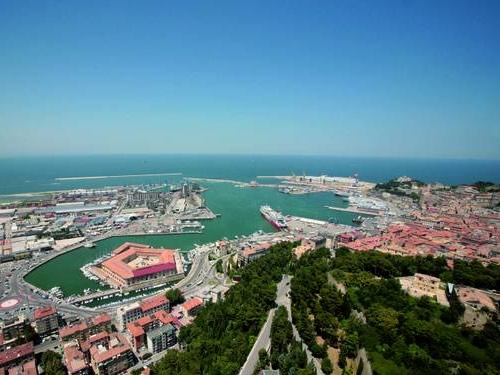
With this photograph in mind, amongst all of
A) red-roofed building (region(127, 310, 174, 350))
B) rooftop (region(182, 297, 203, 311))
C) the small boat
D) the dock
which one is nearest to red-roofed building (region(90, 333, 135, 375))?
red-roofed building (region(127, 310, 174, 350))

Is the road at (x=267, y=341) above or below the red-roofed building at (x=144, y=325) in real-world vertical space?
above

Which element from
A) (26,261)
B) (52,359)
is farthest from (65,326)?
(26,261)

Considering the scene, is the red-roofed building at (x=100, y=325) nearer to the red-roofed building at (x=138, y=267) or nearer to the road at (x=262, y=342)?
the red-roofed building at (x=138, y=267)

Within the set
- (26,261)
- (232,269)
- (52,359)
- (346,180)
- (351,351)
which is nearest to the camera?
(351,351)

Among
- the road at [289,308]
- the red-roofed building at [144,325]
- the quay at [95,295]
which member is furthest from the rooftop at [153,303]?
the road at [289,308]

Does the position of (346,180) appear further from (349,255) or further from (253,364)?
(253,364)

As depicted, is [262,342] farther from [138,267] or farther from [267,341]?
[138,267]

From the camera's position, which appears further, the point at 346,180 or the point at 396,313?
the point at 346,180
